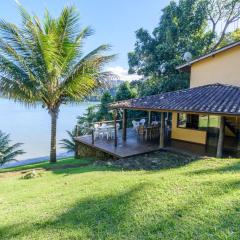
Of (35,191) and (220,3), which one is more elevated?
(220,3)

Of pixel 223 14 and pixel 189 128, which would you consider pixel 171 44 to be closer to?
pixel 189 128

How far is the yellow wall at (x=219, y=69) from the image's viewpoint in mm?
13734

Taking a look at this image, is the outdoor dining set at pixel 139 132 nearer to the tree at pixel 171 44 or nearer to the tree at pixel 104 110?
the tree at pixel 171 44

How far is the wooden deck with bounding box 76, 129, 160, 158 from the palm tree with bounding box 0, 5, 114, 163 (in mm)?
2649

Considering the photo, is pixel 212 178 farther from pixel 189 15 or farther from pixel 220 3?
pixel 220 3

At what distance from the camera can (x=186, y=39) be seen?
21.9 meters

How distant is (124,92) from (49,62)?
1338cm

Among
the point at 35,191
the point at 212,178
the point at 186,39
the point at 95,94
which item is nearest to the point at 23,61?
the point at 95,94

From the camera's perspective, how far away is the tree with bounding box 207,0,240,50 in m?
27.8

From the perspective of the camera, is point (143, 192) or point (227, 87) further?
point (227, 87)

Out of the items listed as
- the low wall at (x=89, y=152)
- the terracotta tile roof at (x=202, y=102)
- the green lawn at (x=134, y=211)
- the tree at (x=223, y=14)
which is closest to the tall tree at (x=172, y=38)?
the tree at (x=223, y=14)

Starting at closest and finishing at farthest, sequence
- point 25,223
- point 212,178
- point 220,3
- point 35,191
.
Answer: point 25,223 < point 212,178 < point 35,191 < point 220,3

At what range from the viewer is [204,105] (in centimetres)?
1056

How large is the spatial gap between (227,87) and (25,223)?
1186 cm
